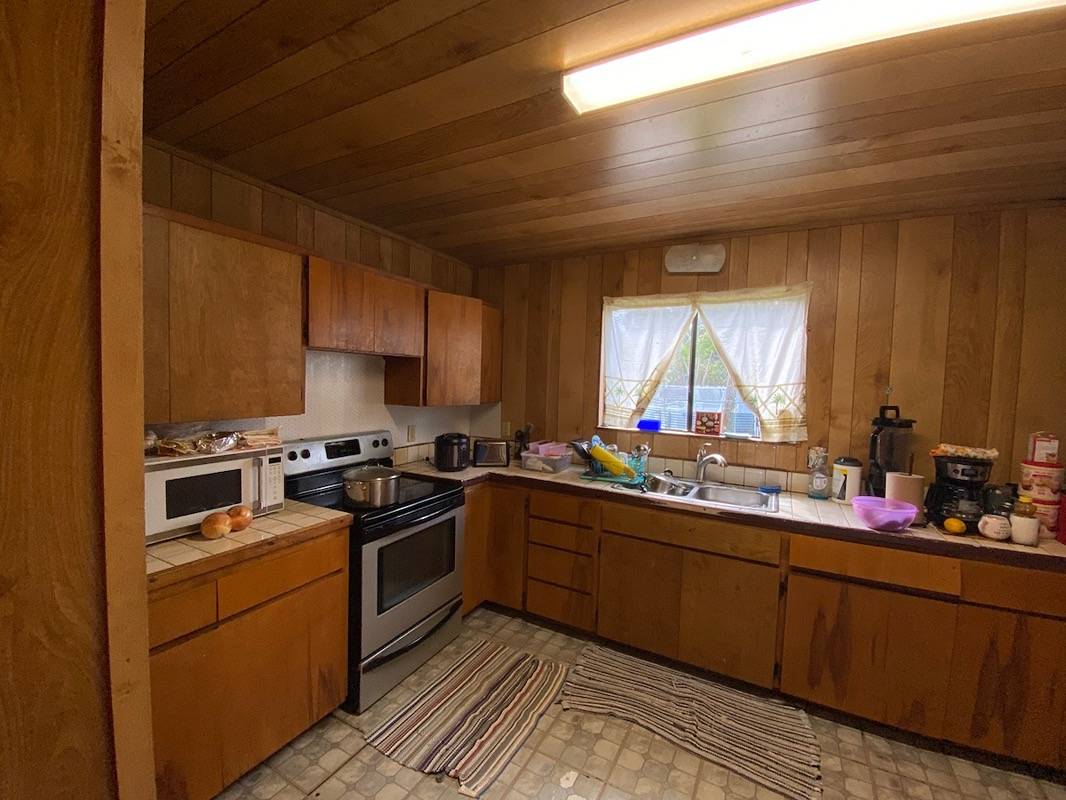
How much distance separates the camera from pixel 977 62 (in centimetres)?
112

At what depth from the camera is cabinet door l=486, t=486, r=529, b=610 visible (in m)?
2.56

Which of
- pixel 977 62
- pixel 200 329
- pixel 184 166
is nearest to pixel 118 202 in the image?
pixel 200 329

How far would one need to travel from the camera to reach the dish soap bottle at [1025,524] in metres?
1.62

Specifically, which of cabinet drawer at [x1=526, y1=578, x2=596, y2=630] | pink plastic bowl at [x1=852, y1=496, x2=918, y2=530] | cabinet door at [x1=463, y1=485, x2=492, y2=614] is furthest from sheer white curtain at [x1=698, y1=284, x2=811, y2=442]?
cabinet door at [x1=463, y1=485, x2=492, y2=614]

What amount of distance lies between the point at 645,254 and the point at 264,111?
2.11 meters

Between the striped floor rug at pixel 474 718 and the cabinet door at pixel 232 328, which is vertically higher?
the cabinet door at pixel 232 328

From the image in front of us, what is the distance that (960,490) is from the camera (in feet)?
6.05

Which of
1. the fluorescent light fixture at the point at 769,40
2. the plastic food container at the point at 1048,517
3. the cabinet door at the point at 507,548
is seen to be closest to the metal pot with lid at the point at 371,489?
the cabinet door at the point at 507,548

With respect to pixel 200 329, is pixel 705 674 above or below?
below

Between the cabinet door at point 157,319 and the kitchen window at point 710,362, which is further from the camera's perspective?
the kitchen window at point 710,362

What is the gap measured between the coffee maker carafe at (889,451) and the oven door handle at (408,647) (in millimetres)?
2247

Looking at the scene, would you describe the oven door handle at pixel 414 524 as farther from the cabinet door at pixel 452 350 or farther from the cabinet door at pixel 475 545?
the cabinet door at pixel 452 350

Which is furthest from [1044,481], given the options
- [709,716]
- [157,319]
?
[157,319]

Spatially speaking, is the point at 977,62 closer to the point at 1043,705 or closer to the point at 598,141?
the point at 598,141
